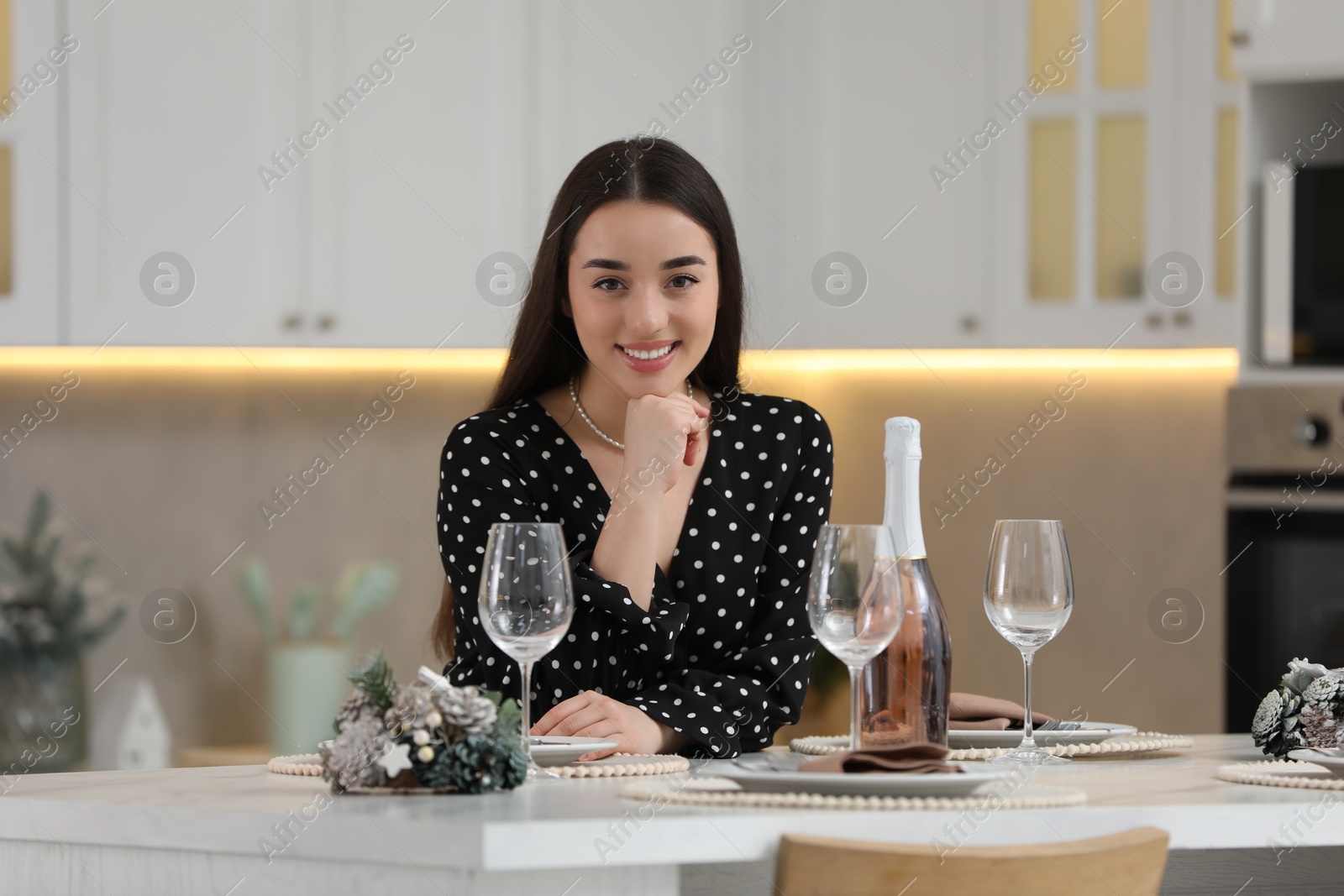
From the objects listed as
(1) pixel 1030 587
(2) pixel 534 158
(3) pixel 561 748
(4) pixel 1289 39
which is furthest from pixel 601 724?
(4) pixel 1289 39

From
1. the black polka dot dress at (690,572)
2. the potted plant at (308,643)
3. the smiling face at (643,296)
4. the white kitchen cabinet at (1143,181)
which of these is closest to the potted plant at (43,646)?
the potted plant at (308,643)

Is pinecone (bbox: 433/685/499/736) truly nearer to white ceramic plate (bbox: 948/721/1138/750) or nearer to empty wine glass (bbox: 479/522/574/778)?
empty wine glass (bbox: 479/522/574/778)

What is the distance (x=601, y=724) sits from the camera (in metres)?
1.24

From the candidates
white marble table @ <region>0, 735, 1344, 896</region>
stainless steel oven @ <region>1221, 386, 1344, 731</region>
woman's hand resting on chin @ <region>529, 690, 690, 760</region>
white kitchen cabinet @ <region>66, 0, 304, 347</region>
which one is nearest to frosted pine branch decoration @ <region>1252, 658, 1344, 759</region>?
white marble table @ <region>0, 735, 1344, 896</region>

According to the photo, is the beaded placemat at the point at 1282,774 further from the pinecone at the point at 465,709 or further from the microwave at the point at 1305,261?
the microwave at the point at 1305,261

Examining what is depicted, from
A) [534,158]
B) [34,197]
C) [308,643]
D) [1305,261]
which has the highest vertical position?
[534,158]

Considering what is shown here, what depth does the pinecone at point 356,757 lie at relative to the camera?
94 centimetres

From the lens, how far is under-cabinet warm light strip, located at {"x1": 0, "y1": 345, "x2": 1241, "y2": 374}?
260 centimetres

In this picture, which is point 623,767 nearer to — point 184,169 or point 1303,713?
point 1303,713

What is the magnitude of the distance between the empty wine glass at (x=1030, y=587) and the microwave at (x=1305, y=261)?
1417mm

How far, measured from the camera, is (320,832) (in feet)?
2.75

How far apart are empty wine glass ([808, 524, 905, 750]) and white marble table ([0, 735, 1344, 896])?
0.51 ft

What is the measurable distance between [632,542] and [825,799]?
1.82ft

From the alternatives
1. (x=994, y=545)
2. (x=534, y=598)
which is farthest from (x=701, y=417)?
(x=534, y=598)
